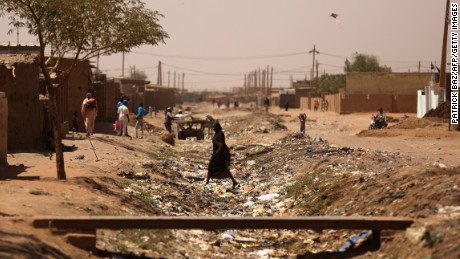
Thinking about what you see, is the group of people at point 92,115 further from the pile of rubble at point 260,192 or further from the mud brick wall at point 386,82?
the mud brick wall at point 386,82

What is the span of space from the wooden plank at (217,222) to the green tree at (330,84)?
78.9 metres

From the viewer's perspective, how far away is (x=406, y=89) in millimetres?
60812

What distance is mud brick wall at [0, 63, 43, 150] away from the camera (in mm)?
18172

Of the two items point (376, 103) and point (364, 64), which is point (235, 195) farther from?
point (364, 64)

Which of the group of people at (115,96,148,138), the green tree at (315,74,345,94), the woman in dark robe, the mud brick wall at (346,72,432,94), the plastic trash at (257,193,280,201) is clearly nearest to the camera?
the plastic trash at (257,193,280,201)

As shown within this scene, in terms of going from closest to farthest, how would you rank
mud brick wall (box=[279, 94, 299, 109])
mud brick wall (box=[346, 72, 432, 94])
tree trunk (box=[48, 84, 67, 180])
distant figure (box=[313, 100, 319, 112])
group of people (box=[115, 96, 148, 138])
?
tree trunk (box=[48, 84, 67, 180])
group of people (box=[115, 96, 148, 138])
mud brick wall (box=[346, 72, 432, 94])
distant figure (box=[313, 100, 319, 112])
mud brick wall (box=[279, 94, 299, 109])

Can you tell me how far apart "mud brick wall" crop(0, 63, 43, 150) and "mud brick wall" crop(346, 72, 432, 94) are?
1735 inches

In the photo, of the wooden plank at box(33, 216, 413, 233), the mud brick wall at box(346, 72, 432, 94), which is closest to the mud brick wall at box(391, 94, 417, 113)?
the mud brick wall at box(346, 72, 432, 94)

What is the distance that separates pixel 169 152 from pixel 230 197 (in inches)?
376

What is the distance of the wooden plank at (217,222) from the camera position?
Result: 915 centimetres

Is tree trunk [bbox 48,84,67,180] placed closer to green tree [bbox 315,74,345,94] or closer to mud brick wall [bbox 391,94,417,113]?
mud brick wall [bbox 391,94,417,113]

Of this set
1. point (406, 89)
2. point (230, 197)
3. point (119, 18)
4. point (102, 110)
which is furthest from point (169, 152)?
point (406, 89)

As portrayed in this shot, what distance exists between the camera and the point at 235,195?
1683 centimetres

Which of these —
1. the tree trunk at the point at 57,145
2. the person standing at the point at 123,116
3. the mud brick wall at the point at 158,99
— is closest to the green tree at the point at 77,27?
the tree trunk at the point at 57,145
